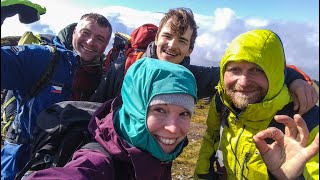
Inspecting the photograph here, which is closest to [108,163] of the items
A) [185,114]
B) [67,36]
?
[185,114]

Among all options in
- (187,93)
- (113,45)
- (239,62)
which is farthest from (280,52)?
(113,45)

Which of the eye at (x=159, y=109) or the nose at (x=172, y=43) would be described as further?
the nose at (x=172, y=43)

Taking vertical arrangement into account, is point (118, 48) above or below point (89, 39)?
below

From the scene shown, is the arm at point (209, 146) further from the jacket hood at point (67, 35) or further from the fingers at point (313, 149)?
the jacket hood at point (67, 35)

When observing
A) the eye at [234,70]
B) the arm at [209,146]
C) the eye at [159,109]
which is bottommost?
the arm at [209,146]

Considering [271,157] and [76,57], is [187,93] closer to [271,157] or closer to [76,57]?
[271,157]

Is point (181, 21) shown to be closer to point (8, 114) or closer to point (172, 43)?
point (172, 43)

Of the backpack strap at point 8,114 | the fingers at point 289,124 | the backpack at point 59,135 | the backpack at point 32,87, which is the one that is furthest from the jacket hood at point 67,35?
the fingers at point 289,124
